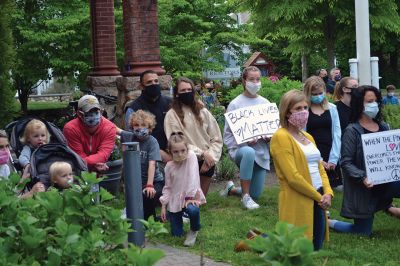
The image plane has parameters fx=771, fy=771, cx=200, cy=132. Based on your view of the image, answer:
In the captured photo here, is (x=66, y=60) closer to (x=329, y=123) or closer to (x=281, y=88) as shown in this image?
(x=281, y=88)

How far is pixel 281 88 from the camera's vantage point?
1437 centimetres

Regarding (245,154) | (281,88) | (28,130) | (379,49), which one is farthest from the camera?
(379,49)

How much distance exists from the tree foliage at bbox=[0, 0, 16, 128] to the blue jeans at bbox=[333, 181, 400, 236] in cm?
665

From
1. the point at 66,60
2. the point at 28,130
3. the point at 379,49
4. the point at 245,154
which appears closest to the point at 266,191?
the point at 245,154

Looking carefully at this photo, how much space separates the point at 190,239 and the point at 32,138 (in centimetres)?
190

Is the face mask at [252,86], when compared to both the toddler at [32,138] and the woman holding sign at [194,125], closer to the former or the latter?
the woman holding sign at [194,125]

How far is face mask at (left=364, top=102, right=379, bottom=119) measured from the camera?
782 cm

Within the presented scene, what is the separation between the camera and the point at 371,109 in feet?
25.7

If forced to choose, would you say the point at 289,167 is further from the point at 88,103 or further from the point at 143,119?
the point at 88,103

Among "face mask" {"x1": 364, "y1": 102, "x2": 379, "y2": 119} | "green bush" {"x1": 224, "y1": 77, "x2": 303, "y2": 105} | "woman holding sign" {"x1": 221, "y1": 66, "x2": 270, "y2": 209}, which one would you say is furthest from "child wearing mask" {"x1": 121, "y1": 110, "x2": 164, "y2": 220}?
"green bush" {"x1": 224, "y1": 77, "x2": 303, "y2": 105}

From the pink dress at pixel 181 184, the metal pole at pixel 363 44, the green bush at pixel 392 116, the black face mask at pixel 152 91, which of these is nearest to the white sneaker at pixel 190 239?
the pink dress at pixel 181 184

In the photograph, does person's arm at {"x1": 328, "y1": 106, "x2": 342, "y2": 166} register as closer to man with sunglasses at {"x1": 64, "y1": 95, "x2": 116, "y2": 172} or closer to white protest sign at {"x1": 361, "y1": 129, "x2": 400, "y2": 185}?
white protest sign at {"x1": 361, "y1": 129, "x2": 400, "y2": 185}

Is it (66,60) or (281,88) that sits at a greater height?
(66,60)

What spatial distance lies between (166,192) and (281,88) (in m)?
6.61
